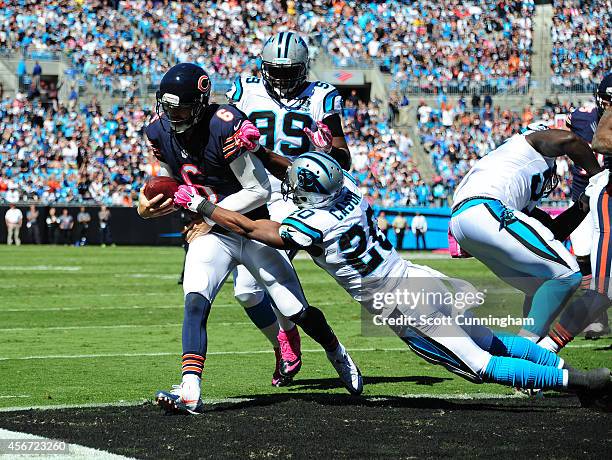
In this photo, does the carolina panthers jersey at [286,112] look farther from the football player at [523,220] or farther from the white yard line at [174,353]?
the white yard line at [174,353]

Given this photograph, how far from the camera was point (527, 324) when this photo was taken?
6.21 metres

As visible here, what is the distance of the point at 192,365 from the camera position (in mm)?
5473

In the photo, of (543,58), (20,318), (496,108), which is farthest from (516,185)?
(543,58)

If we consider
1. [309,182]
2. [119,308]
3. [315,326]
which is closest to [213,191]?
[309,182]

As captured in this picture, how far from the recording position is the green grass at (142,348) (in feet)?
21.2

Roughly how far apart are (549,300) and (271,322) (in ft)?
5.82

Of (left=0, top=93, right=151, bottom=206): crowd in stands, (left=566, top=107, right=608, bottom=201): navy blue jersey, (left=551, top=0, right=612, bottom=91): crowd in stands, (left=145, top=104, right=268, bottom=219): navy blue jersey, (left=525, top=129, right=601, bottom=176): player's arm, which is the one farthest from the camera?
(left=551, top=0, right=612, bottom=91): crowd in stands

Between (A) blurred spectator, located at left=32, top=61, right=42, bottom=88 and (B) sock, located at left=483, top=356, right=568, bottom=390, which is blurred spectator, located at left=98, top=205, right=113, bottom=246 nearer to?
(A) blurred spectator, located at left=32, top=61, right=42, bottom=88

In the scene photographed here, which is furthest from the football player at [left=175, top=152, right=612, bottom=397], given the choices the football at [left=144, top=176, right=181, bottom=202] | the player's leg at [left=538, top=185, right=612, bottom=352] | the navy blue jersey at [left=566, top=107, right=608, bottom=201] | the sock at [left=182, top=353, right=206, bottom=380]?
the navy blue jersey at [left=566, top=107, right=608, bottom=201]

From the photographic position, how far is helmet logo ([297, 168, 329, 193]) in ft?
17.8

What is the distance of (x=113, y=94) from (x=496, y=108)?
1137 cm

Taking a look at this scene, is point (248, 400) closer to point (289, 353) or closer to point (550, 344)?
point (289, 353)

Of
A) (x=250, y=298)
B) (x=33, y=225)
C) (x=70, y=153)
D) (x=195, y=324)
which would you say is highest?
(x=195, y=324)

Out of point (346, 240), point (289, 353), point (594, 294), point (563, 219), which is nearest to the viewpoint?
point (346, 240)
